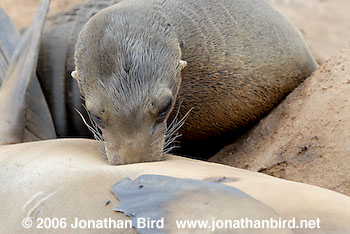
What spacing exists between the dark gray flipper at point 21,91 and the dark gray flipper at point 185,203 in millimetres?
1381

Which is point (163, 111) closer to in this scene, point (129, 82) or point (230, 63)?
point (129, 82)

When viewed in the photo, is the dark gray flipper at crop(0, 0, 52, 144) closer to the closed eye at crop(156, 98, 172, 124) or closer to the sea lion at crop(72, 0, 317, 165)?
the sea lion at crop(72, 0, 317, 165)

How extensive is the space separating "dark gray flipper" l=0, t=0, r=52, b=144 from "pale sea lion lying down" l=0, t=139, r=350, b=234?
72cm

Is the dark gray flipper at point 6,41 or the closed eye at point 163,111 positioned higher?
the closed eye at point 163,111

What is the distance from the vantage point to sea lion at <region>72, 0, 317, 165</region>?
2.46 meters

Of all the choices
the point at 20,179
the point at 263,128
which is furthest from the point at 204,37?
the point at 20,179

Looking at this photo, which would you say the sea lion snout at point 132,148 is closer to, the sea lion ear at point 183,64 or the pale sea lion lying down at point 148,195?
the pale sea lion lying down at point 148,195

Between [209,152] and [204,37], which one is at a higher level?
[204,37]

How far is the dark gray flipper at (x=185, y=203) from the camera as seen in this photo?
1654 mm

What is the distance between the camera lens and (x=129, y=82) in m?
2.45

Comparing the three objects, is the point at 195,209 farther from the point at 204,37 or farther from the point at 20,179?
the point at 204,37

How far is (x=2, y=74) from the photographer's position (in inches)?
146

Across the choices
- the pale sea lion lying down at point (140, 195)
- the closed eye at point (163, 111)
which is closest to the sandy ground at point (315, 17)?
the closed eye at point (163, 111)

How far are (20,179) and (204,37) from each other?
1.38 meters
